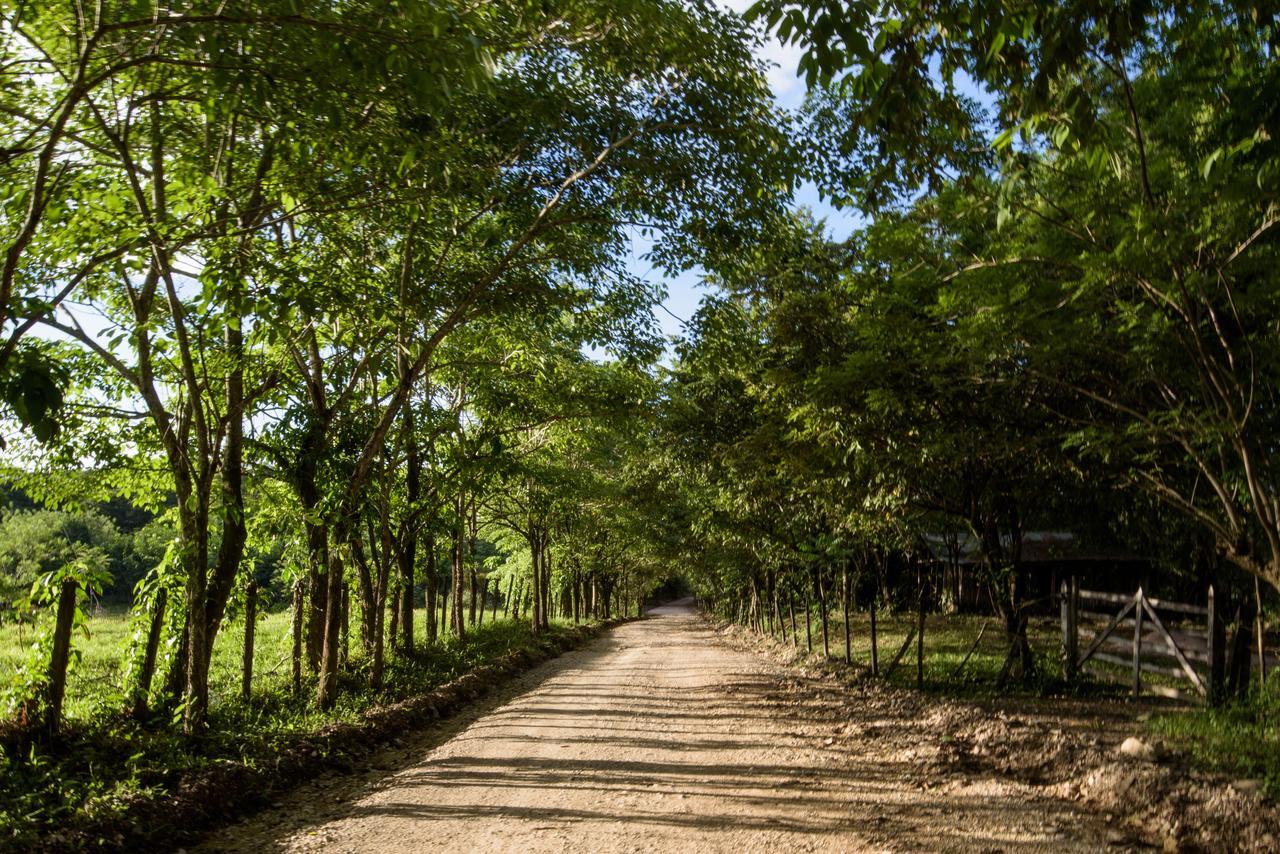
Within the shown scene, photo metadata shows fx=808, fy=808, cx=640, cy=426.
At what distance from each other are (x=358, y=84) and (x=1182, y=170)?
666cm

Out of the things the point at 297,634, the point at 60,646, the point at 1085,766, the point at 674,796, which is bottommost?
the point at 674,796

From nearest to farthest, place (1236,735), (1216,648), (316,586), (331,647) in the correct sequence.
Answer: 1. (1236,735)
2. (1216,648)
3. (331,647)
4. (316,586)

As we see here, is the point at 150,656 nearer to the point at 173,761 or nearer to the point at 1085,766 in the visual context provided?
the point at 173,761

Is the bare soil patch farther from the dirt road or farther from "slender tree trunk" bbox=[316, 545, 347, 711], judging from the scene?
"slender tree trunk" bbox=[316, 545, 347, 711]

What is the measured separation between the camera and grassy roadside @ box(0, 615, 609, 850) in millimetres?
5980

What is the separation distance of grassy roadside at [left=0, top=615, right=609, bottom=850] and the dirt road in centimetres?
47

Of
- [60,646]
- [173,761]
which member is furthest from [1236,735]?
[60,646]

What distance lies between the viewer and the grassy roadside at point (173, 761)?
5980 millimetres

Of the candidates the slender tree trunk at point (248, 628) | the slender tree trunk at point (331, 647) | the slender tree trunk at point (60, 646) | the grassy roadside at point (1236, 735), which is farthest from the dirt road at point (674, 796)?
the slender tree trunk at point (248, 628)

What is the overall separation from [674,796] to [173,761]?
4739 millimetres

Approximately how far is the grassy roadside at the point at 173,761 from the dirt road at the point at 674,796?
0.47m

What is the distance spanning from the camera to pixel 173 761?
7.62m

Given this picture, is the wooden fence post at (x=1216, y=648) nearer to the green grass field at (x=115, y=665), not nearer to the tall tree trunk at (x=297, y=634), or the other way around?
the green grass field at (x=115, y=665)

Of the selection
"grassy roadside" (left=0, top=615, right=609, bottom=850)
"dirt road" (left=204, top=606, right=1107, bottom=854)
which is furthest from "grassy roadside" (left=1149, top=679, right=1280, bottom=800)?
"grassy roadside" (left=0, top=615, right=609, bottom=850)
